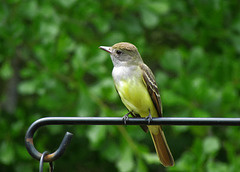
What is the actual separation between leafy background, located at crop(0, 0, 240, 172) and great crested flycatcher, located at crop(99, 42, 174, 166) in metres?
0.91

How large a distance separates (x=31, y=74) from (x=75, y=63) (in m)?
0.56

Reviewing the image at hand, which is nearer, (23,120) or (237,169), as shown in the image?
(237,169)

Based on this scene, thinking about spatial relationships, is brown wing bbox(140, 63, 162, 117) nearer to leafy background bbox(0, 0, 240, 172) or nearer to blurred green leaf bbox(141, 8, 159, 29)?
leafy background bbox(0, 0, 240, 172)

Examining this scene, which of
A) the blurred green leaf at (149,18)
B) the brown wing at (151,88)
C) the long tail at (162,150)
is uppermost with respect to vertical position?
the blurred green leaf at (149,18)

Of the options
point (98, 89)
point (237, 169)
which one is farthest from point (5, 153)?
point (237, 169)

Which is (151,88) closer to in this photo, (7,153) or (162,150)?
(162,150)

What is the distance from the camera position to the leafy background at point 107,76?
5.20 m

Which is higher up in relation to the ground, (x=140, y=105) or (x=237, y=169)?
(x=140, y=105)

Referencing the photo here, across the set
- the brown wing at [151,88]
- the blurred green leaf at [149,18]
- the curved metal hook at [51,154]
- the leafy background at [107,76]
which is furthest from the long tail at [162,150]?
the blurred green leaf at [149,18]

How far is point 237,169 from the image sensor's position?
15.9ft

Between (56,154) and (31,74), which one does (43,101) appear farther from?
(56,154)

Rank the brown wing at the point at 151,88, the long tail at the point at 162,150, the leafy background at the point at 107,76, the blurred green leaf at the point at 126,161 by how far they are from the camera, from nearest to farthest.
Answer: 1. the long tail at the point at 162,150
2. the brown wing at the point at 151,88
3. the blurred green leaf at the point at 126,161
4. the leafy background at the point at 107,76

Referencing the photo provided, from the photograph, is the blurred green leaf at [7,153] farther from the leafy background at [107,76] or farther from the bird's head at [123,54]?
the bird's head at [123,54]

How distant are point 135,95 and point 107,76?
1.58 metres
